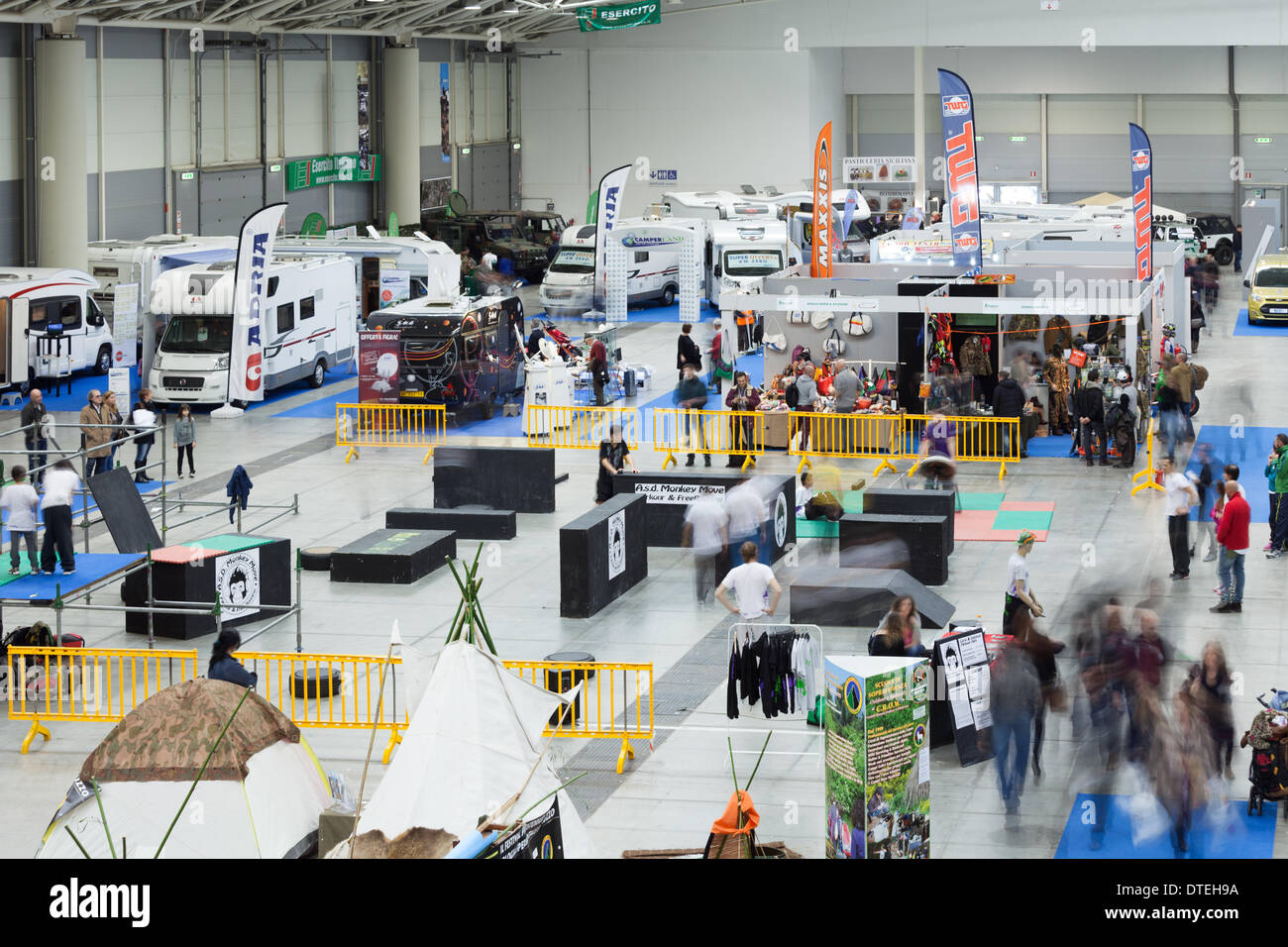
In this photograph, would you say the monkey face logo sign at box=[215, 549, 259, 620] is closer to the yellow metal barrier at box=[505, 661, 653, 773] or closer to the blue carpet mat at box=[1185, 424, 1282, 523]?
the yellow metal barrier at box=[505, 661, 653, 773]

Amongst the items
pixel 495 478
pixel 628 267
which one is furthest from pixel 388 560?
pixel 628 267

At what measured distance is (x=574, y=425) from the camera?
29375 mm

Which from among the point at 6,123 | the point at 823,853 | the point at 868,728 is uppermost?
the point at 6,123

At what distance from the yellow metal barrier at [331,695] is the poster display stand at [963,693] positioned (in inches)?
170

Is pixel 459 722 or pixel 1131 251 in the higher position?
pixel 1131 251

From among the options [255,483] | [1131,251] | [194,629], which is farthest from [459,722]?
[1131,251]

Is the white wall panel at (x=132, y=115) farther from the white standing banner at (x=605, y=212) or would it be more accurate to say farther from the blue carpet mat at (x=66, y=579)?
the blue carpet mat at (x=66, y=579)

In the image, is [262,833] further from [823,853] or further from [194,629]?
[194,629]

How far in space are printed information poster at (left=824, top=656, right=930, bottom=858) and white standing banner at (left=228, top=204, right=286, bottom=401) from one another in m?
22.0

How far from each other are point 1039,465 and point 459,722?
17.2 meters

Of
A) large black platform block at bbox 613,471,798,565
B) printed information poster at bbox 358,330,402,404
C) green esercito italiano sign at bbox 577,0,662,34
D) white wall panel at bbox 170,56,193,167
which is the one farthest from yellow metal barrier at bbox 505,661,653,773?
green esercito italiano sign at bbox 577,0,662,34

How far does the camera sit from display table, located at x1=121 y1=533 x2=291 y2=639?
1728 centimetres

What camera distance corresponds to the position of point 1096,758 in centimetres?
1243

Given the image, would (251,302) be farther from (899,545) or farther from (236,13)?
(899,545)
